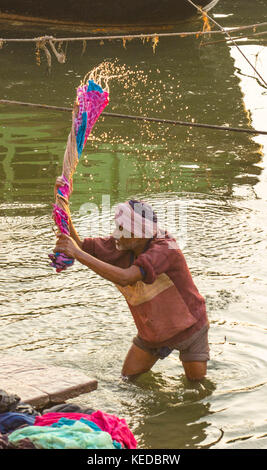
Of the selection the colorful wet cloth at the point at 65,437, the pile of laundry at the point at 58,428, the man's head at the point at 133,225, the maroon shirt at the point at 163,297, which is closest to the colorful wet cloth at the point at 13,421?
the pile of laundry at the point at 58,428

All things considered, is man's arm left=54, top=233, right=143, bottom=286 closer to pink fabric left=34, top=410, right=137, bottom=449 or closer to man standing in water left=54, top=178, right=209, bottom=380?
man standing in water left=54, top=178, right=209, bottom=380

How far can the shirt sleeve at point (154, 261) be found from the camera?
4879mm

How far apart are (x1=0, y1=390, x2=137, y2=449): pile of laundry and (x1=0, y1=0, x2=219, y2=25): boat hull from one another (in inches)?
463

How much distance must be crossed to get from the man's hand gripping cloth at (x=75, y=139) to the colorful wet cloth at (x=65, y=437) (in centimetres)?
113

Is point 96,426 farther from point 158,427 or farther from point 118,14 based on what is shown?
point 118,14

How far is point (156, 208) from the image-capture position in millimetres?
8594

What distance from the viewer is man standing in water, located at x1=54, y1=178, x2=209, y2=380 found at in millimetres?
5008

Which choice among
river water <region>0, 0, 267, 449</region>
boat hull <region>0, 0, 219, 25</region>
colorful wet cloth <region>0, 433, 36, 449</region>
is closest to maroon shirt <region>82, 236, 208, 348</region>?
river water <region>0, 0, 267, 449</region>

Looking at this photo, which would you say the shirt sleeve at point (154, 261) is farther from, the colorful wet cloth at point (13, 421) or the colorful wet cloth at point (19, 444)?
the colorful wet cloth at point (19, 444)

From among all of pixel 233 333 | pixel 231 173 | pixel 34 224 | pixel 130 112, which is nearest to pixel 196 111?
pixel 130 112

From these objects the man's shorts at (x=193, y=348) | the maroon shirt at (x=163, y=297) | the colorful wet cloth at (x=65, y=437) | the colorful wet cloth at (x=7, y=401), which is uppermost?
the maroon shirt at (x=163, y=297)

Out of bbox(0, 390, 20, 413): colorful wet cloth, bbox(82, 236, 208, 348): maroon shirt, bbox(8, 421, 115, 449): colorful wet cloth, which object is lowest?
bbox(8, 421, 115, 449): colorful wet cloth

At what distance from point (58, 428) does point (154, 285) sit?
4.17ft

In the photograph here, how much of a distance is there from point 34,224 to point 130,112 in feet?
11.7
